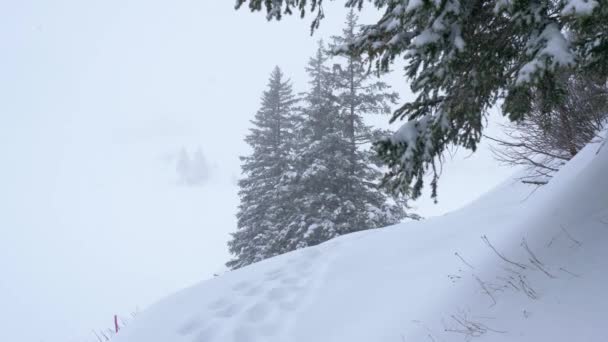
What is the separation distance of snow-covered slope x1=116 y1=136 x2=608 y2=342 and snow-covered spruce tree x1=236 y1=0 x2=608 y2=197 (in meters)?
1.16

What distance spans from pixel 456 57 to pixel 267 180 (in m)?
16.0

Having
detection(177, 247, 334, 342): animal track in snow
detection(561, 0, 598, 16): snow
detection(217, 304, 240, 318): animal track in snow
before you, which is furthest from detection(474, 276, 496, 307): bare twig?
detection(217, 304, 240, 318): animal track in snow

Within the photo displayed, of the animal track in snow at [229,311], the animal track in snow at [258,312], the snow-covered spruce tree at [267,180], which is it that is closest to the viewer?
the animal track in snow at [258,312]

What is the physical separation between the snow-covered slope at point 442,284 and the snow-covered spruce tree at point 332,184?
621 cm

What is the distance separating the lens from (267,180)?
736 inches

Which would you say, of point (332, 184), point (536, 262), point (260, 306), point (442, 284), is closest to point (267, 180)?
point (332, 184)

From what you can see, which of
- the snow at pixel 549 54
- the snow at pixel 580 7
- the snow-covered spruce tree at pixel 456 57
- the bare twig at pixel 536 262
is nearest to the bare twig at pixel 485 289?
the bare twig at pixel 536 262

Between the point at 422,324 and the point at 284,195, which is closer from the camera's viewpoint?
the point at 422,324

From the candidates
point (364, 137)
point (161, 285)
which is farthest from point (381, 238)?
point (161, 285)

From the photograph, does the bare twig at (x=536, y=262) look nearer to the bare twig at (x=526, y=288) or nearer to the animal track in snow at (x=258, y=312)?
the bare twig at (x=526, y=288)

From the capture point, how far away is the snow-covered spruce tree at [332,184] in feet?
49.2

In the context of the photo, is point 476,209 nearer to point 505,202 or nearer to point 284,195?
point 505,202

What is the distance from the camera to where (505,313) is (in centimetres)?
309

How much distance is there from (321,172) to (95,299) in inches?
972
